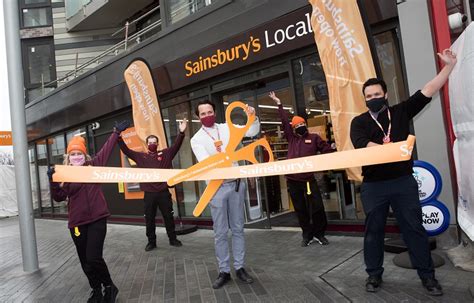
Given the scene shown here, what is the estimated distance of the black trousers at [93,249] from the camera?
4.01 metres

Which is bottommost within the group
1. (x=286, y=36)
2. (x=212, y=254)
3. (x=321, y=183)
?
(x=212, y=254)

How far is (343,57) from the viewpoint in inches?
189

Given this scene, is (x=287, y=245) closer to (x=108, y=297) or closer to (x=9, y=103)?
(x=108, y=297)

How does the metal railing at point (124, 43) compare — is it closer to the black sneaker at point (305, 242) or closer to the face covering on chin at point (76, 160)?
the face covering on chin at point (76, 160)

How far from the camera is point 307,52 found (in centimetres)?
647

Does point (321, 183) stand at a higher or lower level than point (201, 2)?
lower

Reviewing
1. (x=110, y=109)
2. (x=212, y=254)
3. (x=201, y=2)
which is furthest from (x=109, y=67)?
(x=212, y=254)

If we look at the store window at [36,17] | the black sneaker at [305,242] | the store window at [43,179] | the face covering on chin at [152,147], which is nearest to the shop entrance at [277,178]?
the black sneaker at [305,242]

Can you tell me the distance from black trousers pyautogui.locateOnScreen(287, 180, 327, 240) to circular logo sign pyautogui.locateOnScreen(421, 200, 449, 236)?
1741mm

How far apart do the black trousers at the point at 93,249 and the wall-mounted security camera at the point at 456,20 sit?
4411 mm

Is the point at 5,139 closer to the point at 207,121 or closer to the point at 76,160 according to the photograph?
the point at 76,160

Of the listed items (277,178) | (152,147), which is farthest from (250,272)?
(277,178)

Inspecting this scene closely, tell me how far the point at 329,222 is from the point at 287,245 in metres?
0.93

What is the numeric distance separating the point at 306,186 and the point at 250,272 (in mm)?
1736
